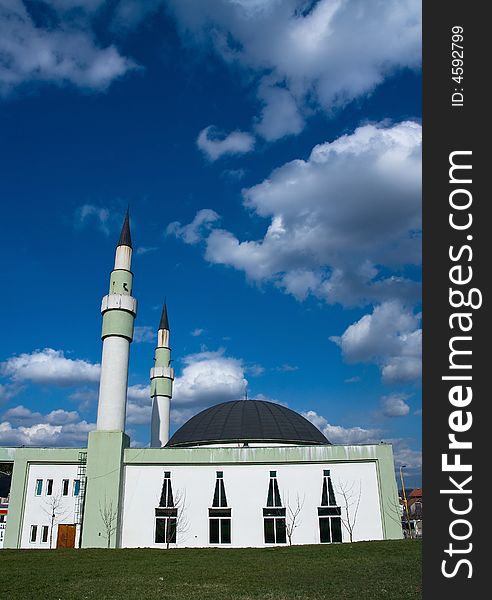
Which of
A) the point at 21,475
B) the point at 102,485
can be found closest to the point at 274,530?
the point at 102,485

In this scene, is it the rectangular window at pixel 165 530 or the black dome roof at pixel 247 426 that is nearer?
the rectangular window at pixel 165 530

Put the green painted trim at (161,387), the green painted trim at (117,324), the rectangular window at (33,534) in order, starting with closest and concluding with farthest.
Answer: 1. the rectangular window at (33,534)
2. the green painted trim at (117,324)
3. the green painted trim at (161,387)

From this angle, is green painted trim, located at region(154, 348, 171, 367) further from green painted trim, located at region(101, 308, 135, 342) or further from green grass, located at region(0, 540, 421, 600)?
green grass, located at region(0, 540, 421, 600)

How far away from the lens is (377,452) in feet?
117

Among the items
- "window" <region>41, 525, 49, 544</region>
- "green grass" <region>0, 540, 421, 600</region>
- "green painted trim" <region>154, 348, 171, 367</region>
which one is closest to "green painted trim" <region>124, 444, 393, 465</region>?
"window" <region>41, 525, 49, 544</region>

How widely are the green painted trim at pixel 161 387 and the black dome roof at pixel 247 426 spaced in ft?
21.1

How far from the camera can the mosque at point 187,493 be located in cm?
3422

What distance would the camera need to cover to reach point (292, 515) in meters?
34.3

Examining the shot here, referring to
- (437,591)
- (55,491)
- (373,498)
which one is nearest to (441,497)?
(437,591)

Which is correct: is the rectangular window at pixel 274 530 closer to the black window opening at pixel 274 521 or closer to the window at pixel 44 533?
the black window opening at pixel 274 521

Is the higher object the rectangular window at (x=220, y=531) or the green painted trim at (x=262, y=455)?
the green painted trim at (x=262, y=455)

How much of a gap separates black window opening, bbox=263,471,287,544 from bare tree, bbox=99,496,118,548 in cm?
936

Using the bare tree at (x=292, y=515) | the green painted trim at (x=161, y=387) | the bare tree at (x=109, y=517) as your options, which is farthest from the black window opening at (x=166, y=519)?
the green painted trim at (x=161, y=387)

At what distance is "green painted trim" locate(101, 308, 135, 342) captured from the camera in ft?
130
